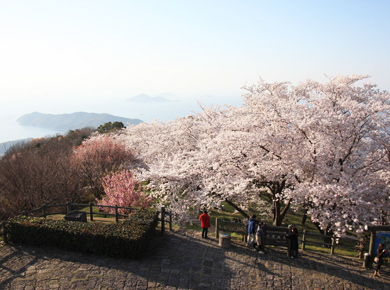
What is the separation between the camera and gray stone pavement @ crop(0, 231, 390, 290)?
9.91 meters

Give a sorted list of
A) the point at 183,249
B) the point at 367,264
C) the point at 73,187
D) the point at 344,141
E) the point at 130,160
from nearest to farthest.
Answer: the point at 367,264, the point at 183,249, the point at 344,141, the point at 73,187, the point at 130,160

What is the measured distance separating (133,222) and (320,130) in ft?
34.4

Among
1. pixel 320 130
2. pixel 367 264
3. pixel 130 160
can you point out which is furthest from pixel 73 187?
pixel 367 264

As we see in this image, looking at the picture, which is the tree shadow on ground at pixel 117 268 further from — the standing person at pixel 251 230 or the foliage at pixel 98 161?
the foliage at pixel 98 161

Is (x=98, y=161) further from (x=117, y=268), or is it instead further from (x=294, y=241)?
(x=294, y=241)

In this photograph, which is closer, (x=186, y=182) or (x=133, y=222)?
(x=133, y=222)

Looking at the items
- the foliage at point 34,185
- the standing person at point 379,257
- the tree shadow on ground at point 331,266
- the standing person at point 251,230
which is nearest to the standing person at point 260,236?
the standing person at point 251,230

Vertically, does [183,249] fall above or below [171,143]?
below

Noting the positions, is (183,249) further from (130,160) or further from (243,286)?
(130,160)

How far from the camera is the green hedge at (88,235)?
11.4m

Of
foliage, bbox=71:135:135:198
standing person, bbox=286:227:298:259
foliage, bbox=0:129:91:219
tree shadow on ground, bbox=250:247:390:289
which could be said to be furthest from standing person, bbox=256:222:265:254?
foliage, bbox=0:129:91:219

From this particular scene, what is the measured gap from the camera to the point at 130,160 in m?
27.0

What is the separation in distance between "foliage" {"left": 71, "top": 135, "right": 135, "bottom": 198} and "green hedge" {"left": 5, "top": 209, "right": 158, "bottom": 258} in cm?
1097

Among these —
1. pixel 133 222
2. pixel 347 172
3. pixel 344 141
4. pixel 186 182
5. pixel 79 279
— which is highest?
pixel 344 141
